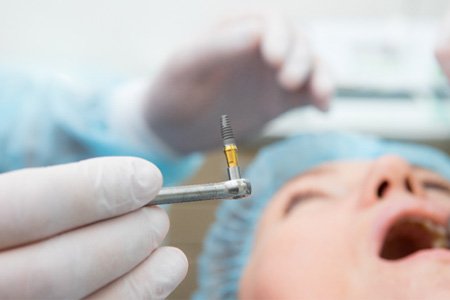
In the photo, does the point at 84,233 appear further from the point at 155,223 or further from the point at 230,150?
the point at 230,150

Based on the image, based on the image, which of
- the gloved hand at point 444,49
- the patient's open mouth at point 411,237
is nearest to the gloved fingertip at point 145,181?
the patient's open mouth at point 411,237

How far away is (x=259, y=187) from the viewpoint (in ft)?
4.17

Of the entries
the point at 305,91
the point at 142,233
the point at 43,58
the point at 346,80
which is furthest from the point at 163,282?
the point at 43,58

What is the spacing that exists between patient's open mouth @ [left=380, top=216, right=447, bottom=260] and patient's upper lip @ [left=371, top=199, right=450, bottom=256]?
22 millimetres

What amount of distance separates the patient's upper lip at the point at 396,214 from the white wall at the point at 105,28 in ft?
5.49

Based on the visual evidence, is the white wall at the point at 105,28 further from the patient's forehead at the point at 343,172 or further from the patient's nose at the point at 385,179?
the patient's nose at the point at 385,179

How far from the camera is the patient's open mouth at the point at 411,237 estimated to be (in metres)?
1.00

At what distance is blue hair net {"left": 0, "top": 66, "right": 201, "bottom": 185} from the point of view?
143cm

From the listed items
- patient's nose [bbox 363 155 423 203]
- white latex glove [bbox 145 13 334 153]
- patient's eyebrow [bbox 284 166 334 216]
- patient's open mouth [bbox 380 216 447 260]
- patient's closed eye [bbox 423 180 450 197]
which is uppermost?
white latex glove [bbox 145 13 334 153]

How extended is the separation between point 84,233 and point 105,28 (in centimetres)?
195

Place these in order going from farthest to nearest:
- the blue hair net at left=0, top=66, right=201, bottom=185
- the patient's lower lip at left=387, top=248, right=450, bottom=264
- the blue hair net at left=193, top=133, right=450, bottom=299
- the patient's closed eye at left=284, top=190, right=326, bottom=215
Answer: the blue hair net at left=0, top=66, right=201, bottom=185, the blue hair net at left=193, top=133, right=450, bottom=299, the patient's closed eye at left=284, top=190, right=326, bottom=215, the patient's lower lip at left=387, top=248, right=450, bottom=264

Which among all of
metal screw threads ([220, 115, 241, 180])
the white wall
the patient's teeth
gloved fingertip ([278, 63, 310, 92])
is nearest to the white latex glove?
gloved fingertip ([278, 63, 310, 92])

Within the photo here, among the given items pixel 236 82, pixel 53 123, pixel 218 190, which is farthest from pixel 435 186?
pixel 53 123

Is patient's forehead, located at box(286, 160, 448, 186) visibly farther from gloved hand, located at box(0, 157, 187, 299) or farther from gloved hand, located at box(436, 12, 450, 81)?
gloved hand, located at box(0, 157, 187, 299)
